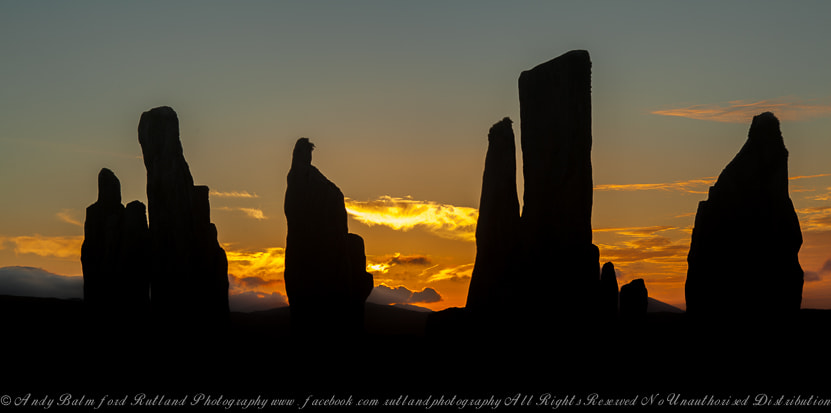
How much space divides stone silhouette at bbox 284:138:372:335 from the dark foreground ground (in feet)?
3.66

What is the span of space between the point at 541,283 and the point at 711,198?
8.20 m

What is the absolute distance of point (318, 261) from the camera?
4219 cm

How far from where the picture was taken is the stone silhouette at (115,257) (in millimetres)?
45094

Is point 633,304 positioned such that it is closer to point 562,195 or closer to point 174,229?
point 562,195

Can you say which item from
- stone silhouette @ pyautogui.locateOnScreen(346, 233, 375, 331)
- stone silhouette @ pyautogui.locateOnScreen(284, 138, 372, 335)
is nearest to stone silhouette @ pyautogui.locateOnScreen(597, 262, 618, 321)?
stone silhouette @ pyautogui.locateOnScreen(346, 233, 375, 331)

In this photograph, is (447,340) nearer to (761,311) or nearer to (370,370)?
(370,370)

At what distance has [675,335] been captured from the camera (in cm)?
4319

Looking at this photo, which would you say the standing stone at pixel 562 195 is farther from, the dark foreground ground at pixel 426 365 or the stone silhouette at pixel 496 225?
the dark foreground ground at pixel 426 365

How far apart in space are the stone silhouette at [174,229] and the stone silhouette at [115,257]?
393 centimetres

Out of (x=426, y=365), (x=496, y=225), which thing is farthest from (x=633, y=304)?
(x=426, y=365)

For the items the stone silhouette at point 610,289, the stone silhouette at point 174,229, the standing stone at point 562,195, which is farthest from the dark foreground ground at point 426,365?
the standing stone at point 562,195

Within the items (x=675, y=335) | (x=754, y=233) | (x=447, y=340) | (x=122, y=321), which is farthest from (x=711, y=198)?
(x=122, y=321)

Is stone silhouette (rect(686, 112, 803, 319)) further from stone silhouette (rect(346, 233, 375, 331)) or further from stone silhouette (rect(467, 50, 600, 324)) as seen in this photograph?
stone silhouette (rect(346, 233, 375, 331))

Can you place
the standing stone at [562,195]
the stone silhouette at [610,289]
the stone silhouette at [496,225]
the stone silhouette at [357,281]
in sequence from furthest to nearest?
the stone silhouette at [610,289] < the stone silhouette at [357,281] < the stone silhouette at [496,225] < the standing stone at [562,195]
